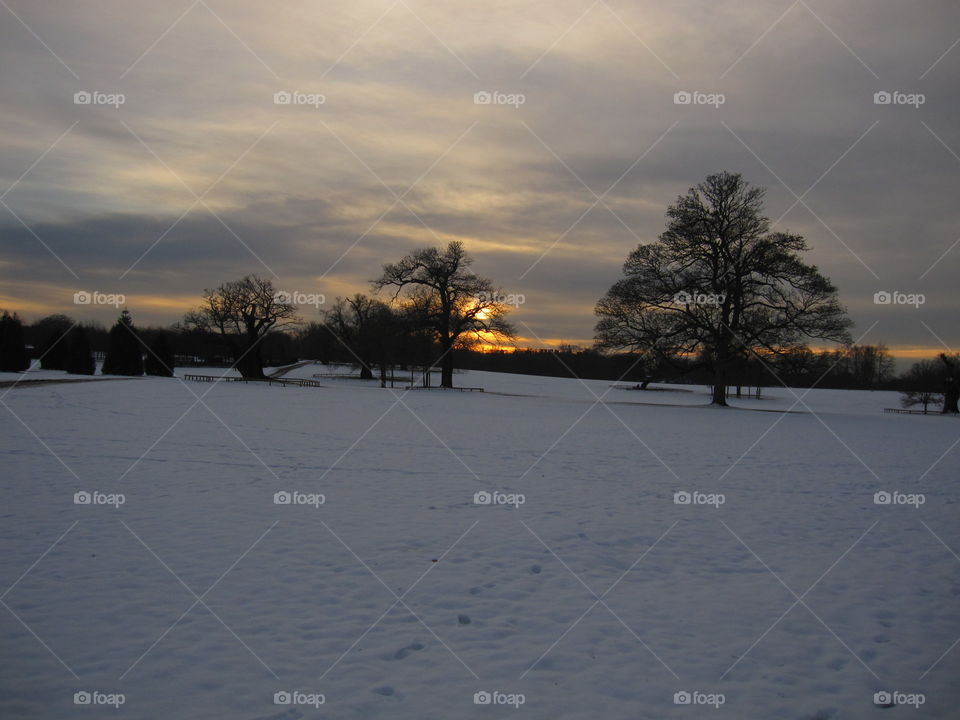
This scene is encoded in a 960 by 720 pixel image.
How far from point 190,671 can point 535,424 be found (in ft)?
59.7

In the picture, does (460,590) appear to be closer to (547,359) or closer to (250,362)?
(250,362)

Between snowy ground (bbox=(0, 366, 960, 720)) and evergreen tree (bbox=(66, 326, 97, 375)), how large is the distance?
44289 mm

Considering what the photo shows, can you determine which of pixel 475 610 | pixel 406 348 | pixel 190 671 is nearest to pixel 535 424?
pixel 475 610

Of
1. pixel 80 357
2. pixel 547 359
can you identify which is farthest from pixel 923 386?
pixel 80 357

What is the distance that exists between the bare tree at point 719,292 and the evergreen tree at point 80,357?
4327 cm

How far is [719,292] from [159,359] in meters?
50.9

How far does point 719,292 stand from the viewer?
3375cm

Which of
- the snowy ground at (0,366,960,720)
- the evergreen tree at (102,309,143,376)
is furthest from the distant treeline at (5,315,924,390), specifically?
the snowy ground at (0,366,960,720)

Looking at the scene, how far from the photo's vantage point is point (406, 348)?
162 feet

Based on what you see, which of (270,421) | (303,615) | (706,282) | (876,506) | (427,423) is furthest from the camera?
(706,282)

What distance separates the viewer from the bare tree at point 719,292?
32719 mm

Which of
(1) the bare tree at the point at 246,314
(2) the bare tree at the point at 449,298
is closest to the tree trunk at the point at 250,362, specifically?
(1) the bare tree at the point at 246,314

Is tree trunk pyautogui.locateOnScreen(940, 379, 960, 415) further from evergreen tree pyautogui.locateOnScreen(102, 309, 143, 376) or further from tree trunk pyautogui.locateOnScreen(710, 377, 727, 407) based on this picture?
evergreen tree pyautogui.locateOnScreen(102, 309, 143, 376)

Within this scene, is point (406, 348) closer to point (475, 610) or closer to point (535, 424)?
point (535, 424)
